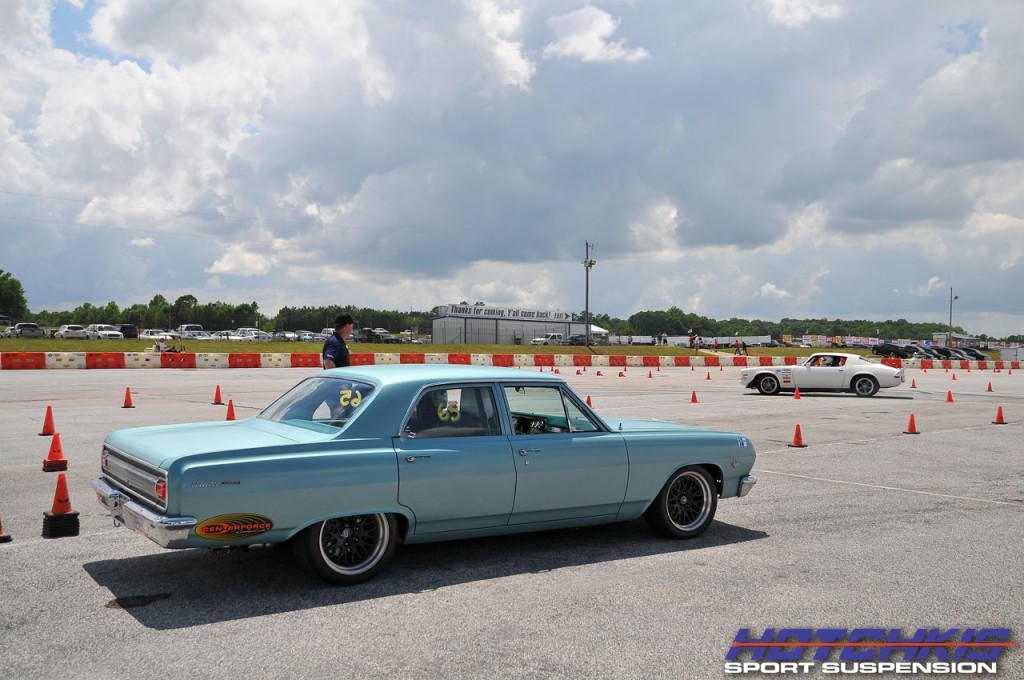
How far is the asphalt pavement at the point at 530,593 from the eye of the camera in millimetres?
4078

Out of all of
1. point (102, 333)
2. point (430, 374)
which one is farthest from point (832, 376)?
point (102, 333)

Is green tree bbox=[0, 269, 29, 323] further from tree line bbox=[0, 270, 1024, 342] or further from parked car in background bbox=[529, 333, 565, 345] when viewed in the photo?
parked car in background bbox=[529, 333, 565, 345]

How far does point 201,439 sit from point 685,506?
3748mm

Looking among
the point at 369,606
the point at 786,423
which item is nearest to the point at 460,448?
the point at 369,606

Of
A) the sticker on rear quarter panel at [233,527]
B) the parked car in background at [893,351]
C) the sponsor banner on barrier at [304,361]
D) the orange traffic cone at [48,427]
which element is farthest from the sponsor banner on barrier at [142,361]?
the parked car in background at [893,351]

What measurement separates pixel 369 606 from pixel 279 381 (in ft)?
77.3

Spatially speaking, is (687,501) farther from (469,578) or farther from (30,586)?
(30,586)

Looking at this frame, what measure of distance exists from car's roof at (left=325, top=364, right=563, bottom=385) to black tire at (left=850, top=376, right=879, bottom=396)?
66.0 ft

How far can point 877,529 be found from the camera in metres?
7.13

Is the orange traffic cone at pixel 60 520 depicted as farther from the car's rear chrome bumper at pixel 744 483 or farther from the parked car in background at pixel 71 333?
the parked car in background at pixel 71 333

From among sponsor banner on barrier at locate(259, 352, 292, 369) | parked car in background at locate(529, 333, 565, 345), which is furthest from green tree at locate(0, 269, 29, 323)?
sponsor banner on barrier at locate(259, 352, 292, 369)

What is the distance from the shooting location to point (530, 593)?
5168 mm

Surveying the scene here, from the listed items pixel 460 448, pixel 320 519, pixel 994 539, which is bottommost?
pixel 994 539

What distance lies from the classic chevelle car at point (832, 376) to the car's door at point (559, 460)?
1914cm
